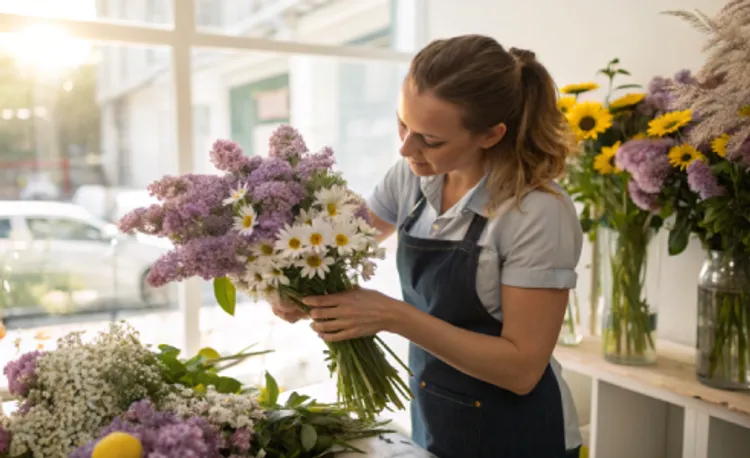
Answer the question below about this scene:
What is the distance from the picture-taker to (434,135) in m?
1.34

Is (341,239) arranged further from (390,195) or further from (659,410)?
(659,410)

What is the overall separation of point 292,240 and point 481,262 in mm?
470

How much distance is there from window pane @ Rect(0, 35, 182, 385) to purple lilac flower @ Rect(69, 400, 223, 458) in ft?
4.15

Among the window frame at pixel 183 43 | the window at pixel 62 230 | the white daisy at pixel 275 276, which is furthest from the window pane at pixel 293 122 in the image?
the white daisy at pixel 275 276

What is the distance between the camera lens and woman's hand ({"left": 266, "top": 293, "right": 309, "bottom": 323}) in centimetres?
128

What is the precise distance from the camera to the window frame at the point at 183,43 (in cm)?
207

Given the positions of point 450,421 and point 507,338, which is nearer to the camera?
point 507,338

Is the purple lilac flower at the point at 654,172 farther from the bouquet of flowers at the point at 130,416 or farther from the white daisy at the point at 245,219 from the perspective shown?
the white daisy at the point at 245,219

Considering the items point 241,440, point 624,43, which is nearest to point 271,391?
point 241,440

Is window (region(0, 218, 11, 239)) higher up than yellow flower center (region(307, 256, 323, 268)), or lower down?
lower down

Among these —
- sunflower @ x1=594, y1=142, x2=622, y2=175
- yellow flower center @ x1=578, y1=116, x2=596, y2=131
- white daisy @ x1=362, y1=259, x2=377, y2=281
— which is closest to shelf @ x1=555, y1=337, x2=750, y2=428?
sunflower @ x1=594, y1=142, x2=622, y2=175

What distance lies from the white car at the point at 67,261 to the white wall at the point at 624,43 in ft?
4.87

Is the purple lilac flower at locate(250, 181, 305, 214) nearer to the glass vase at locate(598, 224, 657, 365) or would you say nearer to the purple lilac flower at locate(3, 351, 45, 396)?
the purple lilac flower at locate(3, 351, 45, 396)

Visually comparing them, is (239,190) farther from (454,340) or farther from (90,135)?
(90,135)
